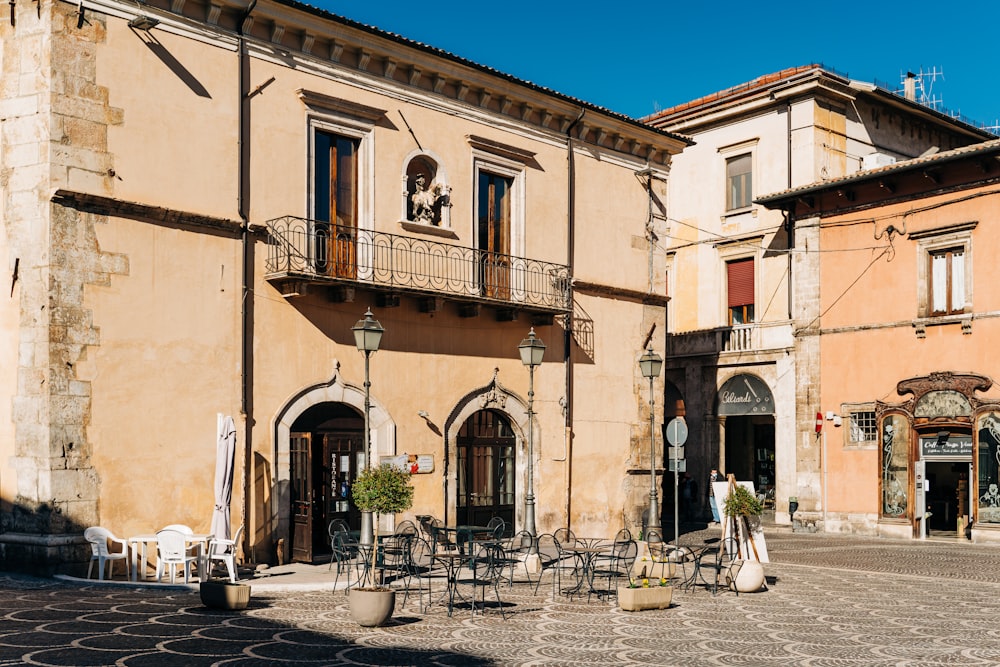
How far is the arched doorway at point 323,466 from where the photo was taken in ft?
55.3

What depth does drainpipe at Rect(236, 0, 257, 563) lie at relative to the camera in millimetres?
16188

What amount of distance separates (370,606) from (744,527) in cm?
752

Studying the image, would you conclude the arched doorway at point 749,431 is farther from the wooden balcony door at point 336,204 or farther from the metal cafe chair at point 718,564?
the wooden balcony door at point 336,204

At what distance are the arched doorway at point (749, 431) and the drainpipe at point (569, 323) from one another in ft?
32.0

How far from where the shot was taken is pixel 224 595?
11.9m

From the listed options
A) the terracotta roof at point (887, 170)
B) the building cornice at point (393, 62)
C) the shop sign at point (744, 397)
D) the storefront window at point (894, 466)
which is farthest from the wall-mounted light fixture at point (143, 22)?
the shop sign at point (744, 397)

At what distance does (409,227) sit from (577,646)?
9925 mm

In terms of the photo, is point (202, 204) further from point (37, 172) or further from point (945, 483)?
point (945, 483)

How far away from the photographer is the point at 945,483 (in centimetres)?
2541

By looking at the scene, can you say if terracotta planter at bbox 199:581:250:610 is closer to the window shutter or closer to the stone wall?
the stone wall

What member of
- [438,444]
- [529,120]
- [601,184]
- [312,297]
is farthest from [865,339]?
[312,297]

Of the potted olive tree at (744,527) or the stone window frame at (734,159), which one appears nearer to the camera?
the potted olive tree at (744,527)

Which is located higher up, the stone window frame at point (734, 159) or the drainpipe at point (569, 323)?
the stone window frame at point (734, 159)

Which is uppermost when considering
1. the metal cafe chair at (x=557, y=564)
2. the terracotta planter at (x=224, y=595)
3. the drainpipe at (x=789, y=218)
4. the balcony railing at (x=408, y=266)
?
the drainpipe at (x=789, y=218)
